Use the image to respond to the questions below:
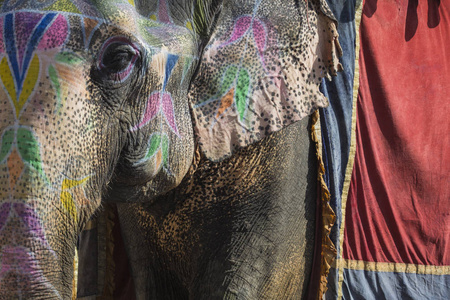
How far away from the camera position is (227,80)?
1708 mm

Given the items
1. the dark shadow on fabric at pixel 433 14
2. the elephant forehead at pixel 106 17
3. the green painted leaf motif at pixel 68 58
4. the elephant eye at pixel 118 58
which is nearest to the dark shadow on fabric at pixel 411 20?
the dark shadow on fabric at pixel 433 14

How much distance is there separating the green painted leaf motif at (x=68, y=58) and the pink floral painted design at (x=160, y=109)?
21 cm

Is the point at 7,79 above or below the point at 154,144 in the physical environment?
above

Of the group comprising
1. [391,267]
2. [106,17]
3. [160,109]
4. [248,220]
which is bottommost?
[391,267]

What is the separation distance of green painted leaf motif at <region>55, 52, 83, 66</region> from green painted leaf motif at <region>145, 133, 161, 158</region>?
255 millimetres

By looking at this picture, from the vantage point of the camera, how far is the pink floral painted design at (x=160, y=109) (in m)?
1.58

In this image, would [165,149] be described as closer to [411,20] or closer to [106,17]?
[106,17]

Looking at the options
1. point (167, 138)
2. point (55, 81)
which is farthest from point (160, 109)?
point (55, 81)

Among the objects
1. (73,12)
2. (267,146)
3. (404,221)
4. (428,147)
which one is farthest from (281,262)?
(73,12)

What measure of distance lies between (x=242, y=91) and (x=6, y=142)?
23.1 inches

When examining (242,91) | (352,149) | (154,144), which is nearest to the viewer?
(154,144)

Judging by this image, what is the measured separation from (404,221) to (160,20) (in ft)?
3.09

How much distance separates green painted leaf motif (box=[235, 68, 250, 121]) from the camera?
1.72 meters

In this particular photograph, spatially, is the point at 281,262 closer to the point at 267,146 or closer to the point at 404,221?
the point at 267,146
